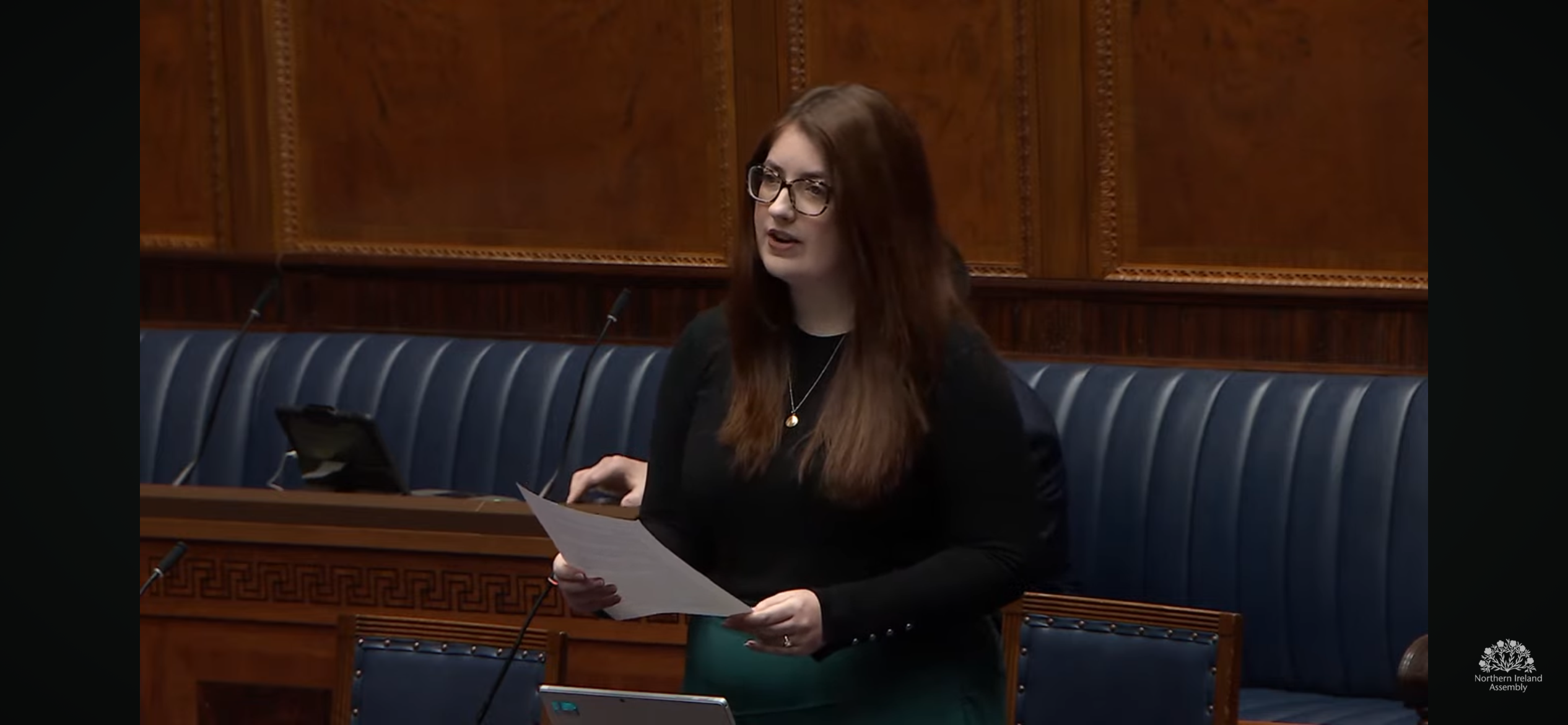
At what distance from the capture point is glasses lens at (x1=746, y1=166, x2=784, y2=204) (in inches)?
78.2

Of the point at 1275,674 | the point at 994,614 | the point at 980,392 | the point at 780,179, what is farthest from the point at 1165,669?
the point at 1275,674

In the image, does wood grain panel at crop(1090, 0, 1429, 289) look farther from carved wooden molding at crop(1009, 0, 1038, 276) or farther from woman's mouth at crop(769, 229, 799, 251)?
woman's mouth at crop(769, 229, 799, 251)

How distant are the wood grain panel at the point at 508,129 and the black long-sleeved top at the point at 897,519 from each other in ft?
9.81

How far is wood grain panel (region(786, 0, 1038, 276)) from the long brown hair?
2.68 m

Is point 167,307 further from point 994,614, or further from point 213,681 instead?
point 994,614

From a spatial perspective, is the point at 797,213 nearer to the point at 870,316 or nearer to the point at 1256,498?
the point at 870,316

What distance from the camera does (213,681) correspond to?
11.5ft

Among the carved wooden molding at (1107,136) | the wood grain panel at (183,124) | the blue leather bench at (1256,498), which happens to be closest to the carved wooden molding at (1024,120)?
the carved wooden molding at (1107,136)

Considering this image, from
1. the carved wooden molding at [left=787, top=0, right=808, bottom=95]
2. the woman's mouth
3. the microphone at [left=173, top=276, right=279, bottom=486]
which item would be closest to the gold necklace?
the woman's mouth

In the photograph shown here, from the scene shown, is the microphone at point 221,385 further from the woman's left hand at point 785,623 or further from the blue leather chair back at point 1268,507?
the woman's left hand at point 785,623

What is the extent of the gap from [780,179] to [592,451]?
114 inches

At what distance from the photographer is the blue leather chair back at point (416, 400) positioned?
4859mm

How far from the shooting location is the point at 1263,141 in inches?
173
